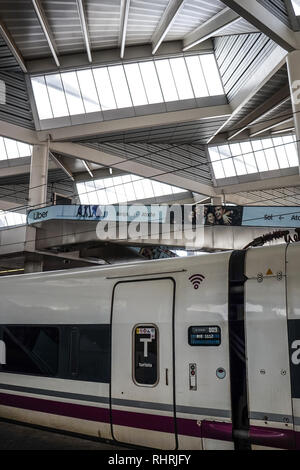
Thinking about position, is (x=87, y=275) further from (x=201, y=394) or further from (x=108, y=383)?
(x=201, y=394)

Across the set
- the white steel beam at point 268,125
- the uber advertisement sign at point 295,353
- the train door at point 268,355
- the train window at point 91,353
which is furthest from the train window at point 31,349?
the white steel beam at point 268,125

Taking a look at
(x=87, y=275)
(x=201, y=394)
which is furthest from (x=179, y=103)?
(x=201, y=394)

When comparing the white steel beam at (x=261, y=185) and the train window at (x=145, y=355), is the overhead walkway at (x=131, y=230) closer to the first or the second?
the white steel beam at (x=261, y=185)

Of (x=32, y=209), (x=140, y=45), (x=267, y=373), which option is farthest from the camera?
(x=140, y=45)

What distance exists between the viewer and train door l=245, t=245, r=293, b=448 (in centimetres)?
384

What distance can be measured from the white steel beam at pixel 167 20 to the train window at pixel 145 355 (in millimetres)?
18648

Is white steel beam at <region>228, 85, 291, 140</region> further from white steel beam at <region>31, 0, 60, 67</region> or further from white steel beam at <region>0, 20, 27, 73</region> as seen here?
white steel beam at <region>0, 20, 27, 73</region>

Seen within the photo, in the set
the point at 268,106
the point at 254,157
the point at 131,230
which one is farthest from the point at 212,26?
the point at 254,157

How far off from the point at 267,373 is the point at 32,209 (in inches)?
801

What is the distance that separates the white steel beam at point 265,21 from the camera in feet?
53.0

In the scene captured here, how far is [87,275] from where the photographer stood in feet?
18.5

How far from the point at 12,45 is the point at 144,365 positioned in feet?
73.5

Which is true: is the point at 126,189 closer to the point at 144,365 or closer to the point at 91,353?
the point at 91,353
